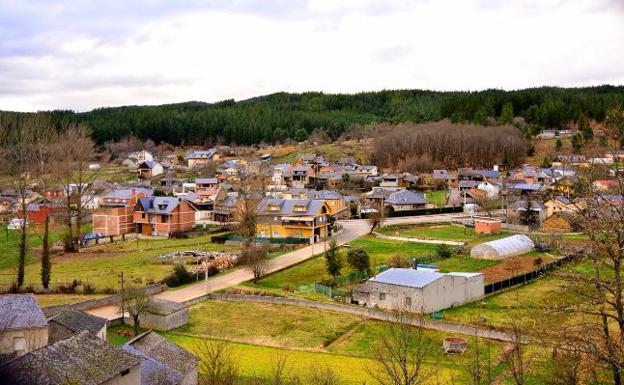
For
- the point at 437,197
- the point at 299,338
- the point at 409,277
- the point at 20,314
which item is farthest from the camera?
the point at 437,197

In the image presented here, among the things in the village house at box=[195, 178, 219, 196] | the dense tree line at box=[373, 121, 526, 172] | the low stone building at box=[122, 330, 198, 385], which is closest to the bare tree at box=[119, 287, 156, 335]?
the low stone building at box=[122, 330, 198, 385]

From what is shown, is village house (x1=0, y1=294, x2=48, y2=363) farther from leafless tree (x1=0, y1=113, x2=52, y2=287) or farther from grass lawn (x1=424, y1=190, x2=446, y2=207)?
grass lawn (x1=424, y1=190, x2=446, y2=207)

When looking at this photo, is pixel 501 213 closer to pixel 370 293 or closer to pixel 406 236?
pixel 406 236

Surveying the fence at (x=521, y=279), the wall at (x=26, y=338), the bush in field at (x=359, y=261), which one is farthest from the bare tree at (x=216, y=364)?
the fence at (x=521, y=279)

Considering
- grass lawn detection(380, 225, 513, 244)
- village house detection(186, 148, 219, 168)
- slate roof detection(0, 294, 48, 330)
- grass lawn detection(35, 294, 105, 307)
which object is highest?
village house detection(186, 148, 219, 168)

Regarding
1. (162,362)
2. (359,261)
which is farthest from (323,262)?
(162,362)

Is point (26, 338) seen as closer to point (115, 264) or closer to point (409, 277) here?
point (409, 277)
